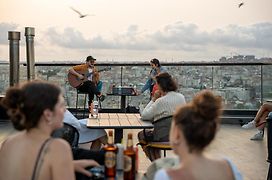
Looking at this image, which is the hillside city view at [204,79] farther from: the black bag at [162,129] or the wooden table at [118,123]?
the black bag at [162,129]

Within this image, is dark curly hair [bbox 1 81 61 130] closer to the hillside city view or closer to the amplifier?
the amplifier

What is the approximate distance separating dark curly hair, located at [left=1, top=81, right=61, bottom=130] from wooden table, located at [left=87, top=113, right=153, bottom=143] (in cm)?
266

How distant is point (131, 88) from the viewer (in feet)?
33.8

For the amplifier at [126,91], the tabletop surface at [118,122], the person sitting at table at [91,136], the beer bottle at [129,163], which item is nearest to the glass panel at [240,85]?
the amplifier at [126,91]

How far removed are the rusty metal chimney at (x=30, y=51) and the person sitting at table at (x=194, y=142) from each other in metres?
8.66

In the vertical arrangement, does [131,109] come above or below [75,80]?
below

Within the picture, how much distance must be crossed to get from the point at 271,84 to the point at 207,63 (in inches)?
54.5

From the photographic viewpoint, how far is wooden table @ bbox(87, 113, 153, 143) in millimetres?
4636

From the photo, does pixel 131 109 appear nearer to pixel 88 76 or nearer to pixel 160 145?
pixel 88 76

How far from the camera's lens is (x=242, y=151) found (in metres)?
7.04

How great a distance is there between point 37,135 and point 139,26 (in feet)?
32.3

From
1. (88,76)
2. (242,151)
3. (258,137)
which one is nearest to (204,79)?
(88,76)

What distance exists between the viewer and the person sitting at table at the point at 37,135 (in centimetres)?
191

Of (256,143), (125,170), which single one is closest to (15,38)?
(256,143)
